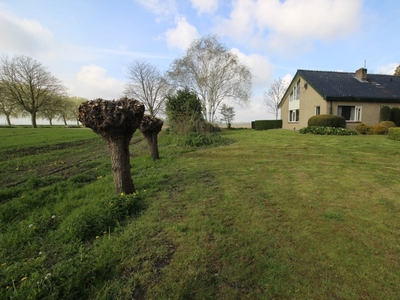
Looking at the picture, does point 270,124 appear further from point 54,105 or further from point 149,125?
point 54,105

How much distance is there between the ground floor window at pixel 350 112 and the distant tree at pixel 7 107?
162 ft

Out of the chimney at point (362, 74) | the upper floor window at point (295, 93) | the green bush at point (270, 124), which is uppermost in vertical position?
the chimney at point (362, 74)

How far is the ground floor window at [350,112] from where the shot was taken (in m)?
18.5

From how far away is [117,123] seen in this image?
4027 mm

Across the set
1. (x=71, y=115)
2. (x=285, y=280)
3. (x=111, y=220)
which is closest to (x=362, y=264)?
(x=285, y=280)

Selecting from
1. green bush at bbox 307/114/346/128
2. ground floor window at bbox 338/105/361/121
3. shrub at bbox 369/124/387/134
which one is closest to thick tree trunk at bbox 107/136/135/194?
green bush at bbox 307/114/346/128

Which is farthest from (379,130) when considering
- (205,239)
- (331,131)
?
(205,239)

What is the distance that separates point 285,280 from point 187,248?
1119mm

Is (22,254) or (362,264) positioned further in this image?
(22,254)

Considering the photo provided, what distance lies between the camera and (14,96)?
37.2 m

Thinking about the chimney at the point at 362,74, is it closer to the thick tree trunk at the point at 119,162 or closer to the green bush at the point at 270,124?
the green bush at the point at 270,124

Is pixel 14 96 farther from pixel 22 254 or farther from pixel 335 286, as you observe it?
pixel 335 286

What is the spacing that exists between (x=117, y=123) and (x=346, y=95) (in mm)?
20673

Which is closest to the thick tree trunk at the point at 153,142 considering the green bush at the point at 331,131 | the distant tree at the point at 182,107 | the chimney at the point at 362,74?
the distant tree at the point at 182,107
